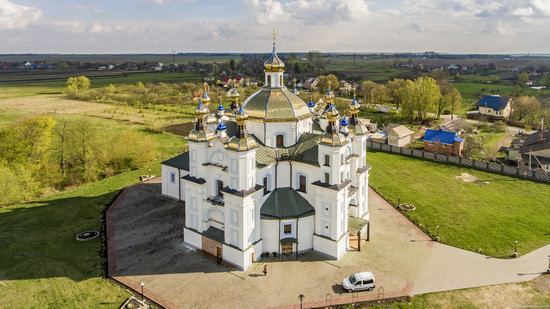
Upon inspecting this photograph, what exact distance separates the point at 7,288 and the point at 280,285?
13830 mm

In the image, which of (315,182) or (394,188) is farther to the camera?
(394,188)

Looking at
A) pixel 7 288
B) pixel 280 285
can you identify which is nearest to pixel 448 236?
pixel 280 285

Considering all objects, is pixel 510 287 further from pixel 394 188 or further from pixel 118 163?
pixel 118 163

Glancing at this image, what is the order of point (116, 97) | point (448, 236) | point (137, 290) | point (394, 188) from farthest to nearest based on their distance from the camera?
point (116, 97) → point (394, 188) → point (448, 236) → point (137, 290)

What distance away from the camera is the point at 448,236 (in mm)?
25750

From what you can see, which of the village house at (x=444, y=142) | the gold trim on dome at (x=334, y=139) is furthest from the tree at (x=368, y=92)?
the gold trim on dome at (x=334, y=139)

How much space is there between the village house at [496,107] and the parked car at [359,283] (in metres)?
56.8

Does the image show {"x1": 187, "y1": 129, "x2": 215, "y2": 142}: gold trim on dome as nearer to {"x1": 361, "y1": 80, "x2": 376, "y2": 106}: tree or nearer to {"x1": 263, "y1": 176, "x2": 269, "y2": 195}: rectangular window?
{"x1": 263, "y1": 176, "x2": 269, "y2": 195}: rectangular window

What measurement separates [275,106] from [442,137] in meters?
29.4

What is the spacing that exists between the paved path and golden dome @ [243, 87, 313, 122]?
27.6 ft

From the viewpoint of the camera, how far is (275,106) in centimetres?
2411

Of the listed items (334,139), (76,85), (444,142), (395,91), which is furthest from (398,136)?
(76,85)

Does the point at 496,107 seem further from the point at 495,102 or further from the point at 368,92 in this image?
the point at 368,92

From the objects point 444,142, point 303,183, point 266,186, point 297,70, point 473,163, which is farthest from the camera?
point 297,70
